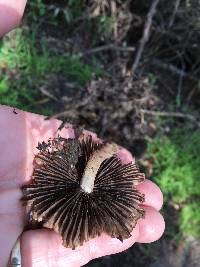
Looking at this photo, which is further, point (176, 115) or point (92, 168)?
point (176, 115)

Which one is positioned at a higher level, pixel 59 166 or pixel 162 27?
pixel 162 27

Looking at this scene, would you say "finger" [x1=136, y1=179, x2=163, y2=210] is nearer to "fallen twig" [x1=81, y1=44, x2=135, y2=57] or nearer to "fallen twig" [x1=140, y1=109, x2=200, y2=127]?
"fallen twig" [x1=140, y1=109, x2=200, y2=127]

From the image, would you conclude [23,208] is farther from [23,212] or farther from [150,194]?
[150,194]

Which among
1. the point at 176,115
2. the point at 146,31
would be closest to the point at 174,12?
the point at 146,31

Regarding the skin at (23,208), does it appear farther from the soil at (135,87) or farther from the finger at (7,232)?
the soil at (135,87)

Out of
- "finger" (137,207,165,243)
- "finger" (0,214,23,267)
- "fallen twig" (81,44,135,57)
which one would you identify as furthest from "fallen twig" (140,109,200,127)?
"finger" (0,214,23,267)

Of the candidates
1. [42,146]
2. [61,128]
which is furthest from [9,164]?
Result: [61,128]

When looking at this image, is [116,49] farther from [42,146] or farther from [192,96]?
[42,146]
